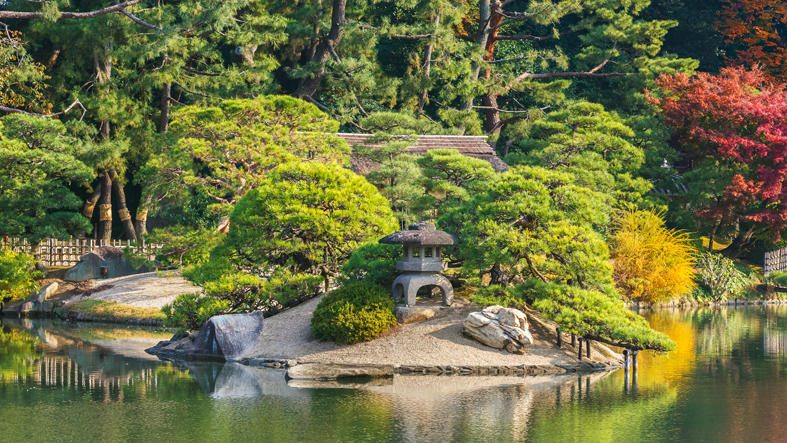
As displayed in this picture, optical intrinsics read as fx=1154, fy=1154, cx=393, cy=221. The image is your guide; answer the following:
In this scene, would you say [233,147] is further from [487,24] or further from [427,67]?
[487,24]

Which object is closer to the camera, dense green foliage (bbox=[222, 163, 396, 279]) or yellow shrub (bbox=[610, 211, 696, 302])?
dense green foliage (bbox=[222, 163, 396, 279])

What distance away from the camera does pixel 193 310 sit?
976 inches

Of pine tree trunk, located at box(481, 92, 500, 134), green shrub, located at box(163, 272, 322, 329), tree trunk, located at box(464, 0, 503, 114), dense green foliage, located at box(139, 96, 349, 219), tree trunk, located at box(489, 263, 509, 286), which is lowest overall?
green shrub, located at box(163, 272, 322, 329)

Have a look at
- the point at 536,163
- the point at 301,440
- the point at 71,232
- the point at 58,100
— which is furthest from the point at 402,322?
the point at 58,100

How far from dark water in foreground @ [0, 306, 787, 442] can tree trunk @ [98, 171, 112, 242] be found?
47.0ft

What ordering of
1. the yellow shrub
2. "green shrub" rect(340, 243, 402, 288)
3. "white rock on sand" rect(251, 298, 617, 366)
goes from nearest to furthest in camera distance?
"white rock on sand" rect(251, 298, 617, 366)
"green shrub" rect(340, 243, 402, 288)
the yellow shrub

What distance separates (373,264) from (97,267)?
1378 centimetres

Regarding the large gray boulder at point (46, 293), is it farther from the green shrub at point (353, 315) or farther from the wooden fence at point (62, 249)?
the green shrub at point (353, 315)

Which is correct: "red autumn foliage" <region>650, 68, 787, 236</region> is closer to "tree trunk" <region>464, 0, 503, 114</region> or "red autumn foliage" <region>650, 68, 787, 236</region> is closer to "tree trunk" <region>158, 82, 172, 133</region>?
"tree trunk" <region>464, 0, 503, 114</region>

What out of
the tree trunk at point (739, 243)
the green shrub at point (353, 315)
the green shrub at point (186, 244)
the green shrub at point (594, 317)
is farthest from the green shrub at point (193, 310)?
the tree trunk at point (739, 243)

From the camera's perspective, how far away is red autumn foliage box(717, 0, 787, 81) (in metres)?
47.4

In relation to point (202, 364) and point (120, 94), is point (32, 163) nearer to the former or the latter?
point (120, 94)

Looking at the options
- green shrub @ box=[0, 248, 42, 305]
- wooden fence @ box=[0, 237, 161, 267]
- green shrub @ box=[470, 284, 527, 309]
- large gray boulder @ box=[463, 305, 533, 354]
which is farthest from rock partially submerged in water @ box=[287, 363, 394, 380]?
wooden fence @ box=[0, 237, 161, 267]

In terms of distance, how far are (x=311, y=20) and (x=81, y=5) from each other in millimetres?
7894
